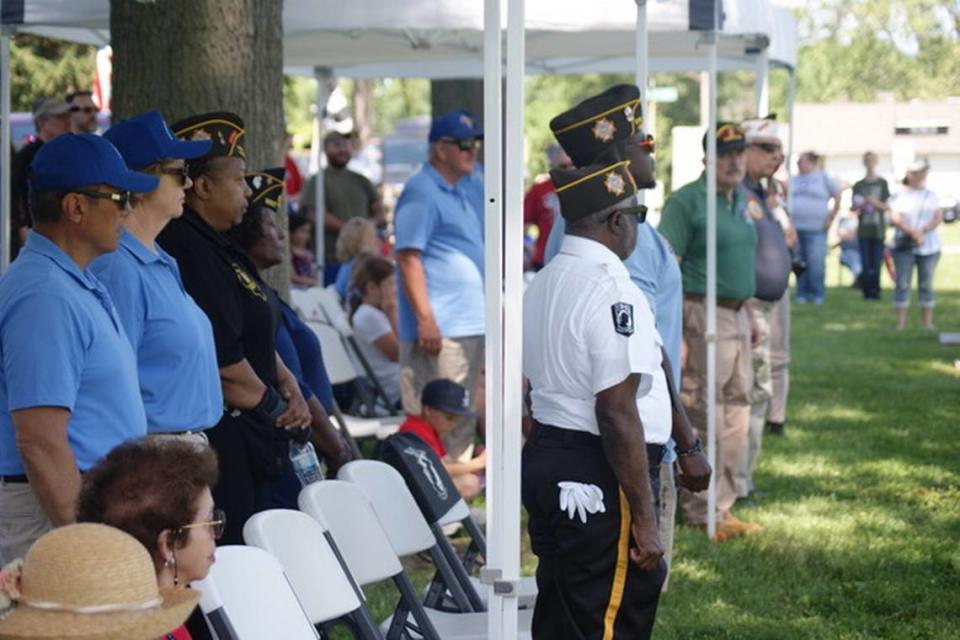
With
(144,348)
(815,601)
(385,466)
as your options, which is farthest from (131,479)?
(815,601)

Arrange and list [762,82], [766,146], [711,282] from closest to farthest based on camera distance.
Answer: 1. [711,282]
2. [766,146]
3. [762,82]

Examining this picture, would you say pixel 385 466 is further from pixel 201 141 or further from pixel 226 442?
pixel 201 141

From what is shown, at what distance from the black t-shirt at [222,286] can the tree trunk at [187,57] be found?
135cm

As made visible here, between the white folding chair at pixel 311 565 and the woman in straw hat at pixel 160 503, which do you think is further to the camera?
the white folding chair at pixel 311 565

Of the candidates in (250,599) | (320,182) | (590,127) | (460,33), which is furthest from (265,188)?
(320,182)

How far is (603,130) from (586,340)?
798mm

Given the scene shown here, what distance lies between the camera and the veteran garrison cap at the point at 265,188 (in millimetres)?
5680

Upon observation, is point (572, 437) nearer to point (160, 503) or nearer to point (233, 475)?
point (233, 475)

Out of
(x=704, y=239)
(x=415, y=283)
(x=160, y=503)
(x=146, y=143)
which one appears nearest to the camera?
(x=160, y=503)

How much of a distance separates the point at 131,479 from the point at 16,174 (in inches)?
286

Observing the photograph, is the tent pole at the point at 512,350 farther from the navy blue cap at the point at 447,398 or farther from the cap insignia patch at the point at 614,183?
the navy blue cap at the point at 447,398

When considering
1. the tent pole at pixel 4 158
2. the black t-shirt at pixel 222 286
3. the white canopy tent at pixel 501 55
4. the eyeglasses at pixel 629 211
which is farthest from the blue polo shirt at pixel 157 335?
the tent pole at pixel 4 158

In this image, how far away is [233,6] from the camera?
6.29 m

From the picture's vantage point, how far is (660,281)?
6.27m
